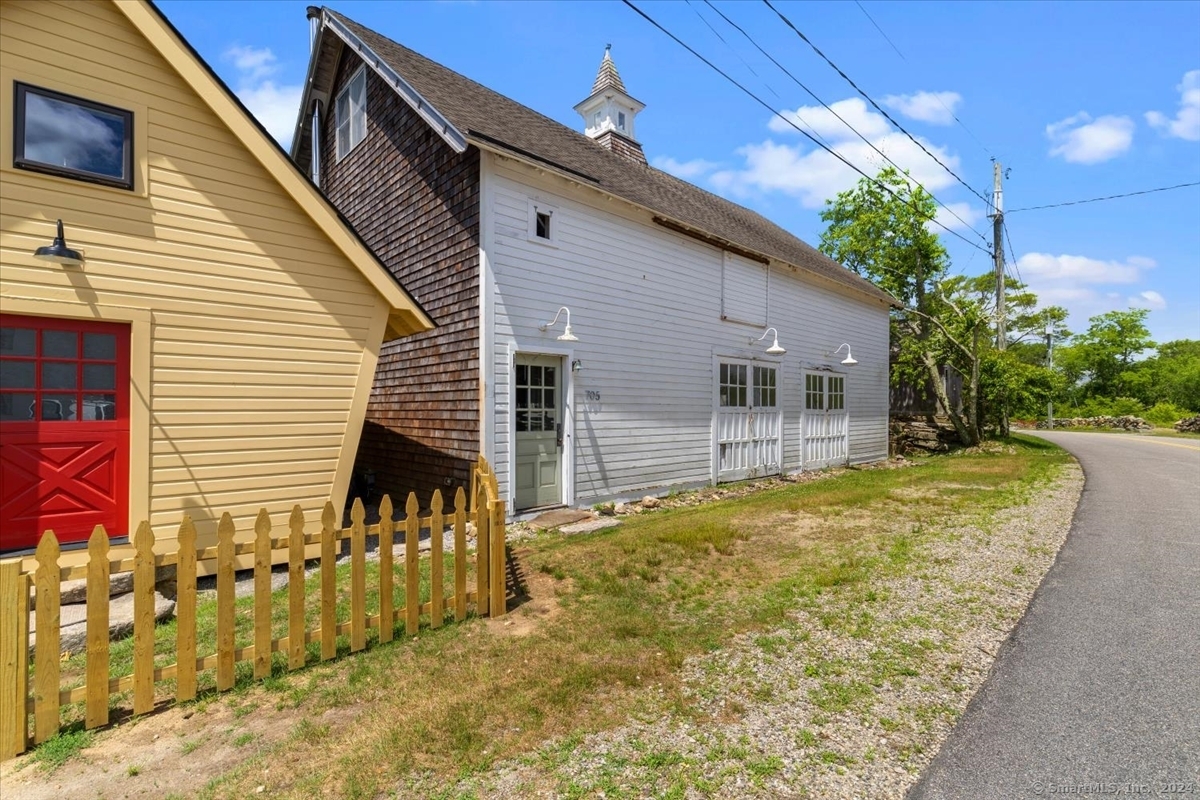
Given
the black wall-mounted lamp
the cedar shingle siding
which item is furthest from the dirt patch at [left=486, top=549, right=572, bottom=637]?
the black wall-mounted lamp

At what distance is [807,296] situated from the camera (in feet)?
48.2

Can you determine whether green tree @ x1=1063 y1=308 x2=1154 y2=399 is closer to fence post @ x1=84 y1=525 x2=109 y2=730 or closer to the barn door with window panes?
the barn door with window panes

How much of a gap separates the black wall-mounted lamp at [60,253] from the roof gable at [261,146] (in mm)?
1811

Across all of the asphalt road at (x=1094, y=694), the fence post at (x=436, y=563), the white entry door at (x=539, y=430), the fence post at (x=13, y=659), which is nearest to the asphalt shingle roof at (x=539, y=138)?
the white entry door at (x=539, y=430)

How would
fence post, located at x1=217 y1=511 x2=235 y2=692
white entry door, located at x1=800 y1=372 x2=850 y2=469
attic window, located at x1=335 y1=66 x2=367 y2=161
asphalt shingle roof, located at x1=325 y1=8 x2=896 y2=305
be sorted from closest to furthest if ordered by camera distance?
fence post, located at x1=217 y1=511 x2=235 y2=692 → asphalt shingle roof, located at x1=325 y1=8 x2=896 y2=305 → attic window, located at x1=335 y1=66 x2=367 y2=161 → white entry door, located at x1=800 y1=372 x2=850 y2=469

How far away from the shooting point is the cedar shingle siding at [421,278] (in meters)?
8.36

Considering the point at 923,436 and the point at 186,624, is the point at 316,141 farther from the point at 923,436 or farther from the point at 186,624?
the point at 923,436

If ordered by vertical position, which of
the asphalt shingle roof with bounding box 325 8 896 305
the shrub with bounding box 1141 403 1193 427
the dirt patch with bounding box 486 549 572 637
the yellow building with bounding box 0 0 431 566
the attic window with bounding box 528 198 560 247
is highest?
the asphalt shingle roof with bounding box 325 8 896 305

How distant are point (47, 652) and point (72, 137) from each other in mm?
4669

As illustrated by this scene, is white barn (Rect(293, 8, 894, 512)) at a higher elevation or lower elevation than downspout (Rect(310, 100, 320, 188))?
lower

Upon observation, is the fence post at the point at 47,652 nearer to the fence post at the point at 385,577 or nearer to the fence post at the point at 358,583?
the fence post at the point at 358,583

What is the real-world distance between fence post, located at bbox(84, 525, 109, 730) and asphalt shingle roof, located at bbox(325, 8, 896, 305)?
6282mm

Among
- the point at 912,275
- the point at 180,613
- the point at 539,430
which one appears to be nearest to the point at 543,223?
the point at 539,430

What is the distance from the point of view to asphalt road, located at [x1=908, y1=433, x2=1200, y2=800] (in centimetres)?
262
